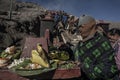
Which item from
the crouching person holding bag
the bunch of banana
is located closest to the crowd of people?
the crouching person holding bag

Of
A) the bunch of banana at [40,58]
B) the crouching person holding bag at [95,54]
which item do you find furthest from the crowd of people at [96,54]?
the bunch of banana at [40,58]

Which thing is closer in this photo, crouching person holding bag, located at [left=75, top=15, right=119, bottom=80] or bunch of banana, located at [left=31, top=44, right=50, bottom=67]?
crouching person holding bag, located at [left=75, top=15, right=119, bottom=80]

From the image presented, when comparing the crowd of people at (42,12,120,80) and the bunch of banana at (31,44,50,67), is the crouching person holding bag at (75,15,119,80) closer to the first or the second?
the crowd of people at (42,12,120,80)

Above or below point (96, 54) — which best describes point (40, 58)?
below

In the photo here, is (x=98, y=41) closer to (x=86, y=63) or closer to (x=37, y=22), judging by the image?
(x=86, y=63)

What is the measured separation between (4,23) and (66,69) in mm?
17578

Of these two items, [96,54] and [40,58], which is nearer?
[96,54]

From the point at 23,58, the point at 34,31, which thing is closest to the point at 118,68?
the point at 23,58

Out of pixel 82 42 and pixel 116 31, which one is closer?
pixel 82 42

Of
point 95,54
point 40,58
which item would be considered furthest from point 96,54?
point 40,58

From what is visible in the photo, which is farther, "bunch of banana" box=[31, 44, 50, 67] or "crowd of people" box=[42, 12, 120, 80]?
"bunch of banana" box=[31, 44, 50, 67]

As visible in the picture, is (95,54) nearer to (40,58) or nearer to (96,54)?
(96,54)

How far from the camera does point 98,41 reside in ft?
16.3

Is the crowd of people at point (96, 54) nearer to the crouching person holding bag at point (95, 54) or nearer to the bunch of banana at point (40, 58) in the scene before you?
the crouching person holding bag at point (95, 54)
